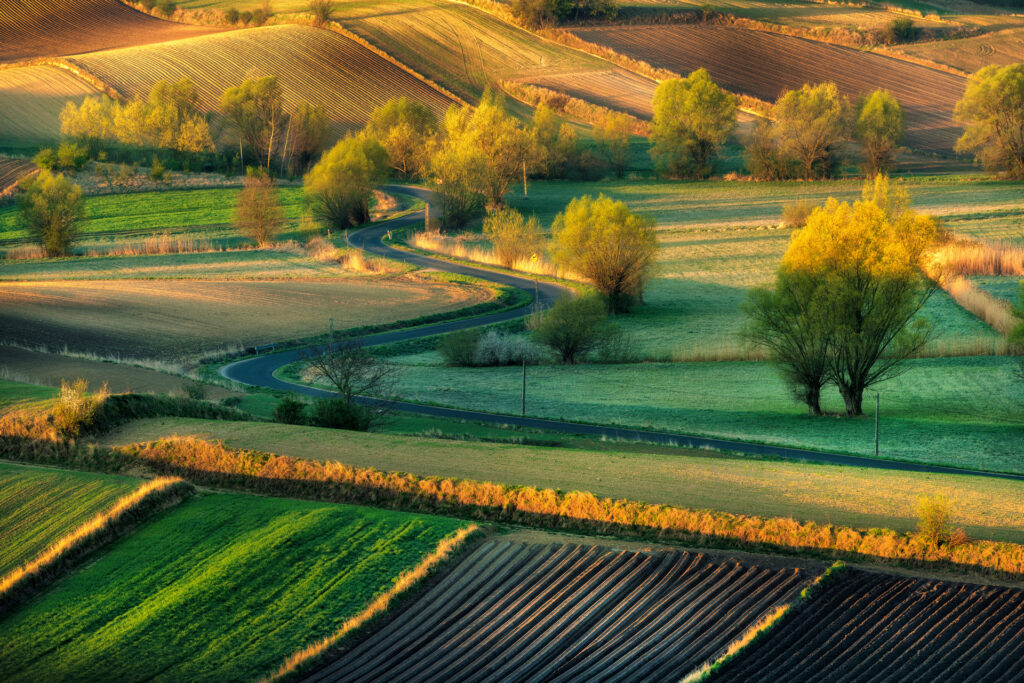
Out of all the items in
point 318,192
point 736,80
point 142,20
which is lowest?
point 318,192

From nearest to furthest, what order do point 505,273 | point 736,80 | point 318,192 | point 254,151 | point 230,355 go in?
point 230,355 → point 505,273 → point 318,192 → point 254,151 → point 736,80

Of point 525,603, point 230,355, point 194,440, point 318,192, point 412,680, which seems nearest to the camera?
point 412,680

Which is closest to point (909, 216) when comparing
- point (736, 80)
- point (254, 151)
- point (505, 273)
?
point (505, 273)

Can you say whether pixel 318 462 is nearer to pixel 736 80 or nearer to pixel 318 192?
pixel 318 192

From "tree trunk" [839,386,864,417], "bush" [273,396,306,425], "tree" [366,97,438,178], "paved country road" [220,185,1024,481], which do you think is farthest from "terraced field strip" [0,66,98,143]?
"tree trunk" [839,386,864,417]

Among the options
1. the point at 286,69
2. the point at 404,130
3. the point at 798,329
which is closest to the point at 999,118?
the point at 404,130

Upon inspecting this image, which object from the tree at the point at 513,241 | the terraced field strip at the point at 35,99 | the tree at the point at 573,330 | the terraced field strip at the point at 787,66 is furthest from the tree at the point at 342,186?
the terraced field strip at the point at 787,66

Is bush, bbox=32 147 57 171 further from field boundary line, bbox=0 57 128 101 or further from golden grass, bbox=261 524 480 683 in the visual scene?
golden grass, bbox=261 524 480 683

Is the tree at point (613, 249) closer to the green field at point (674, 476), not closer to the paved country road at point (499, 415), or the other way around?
the paved country road at point (499, 415)
